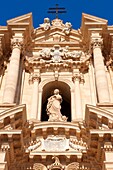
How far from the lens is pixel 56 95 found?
51.4ft

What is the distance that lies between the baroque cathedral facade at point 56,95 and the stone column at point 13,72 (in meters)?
0.04

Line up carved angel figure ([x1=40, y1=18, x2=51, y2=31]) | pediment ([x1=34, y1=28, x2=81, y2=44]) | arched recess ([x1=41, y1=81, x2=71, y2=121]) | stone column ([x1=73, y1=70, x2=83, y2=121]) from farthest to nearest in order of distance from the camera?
carved angel figure ([x1=40, y1=18, x2=51, y2=31]) → pediment ([x1=34, y1=28, x2=81, y2=44]) → arched recess ([x1=41, y1=81, x2=71, y2=121]) → stone column ([x1=73, y1=70, x2=83, y2=121])

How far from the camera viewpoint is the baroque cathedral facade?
11898 millimetres

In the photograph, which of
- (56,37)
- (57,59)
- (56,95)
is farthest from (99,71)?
(56,37)

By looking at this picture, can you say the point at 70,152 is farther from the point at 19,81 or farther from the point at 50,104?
the point at 19,81

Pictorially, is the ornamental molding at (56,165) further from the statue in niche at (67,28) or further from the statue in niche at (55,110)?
the statue in niche at (67,28)

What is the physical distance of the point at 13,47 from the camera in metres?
17.7

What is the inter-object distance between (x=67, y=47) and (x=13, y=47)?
315cm

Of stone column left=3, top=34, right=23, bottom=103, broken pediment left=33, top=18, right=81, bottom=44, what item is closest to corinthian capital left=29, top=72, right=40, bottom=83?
stone column left=3, top=34, right=23, bottom=103

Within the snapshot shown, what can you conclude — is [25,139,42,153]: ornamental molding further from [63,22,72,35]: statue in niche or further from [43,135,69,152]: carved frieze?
[63,22,72,35]: statue in niche

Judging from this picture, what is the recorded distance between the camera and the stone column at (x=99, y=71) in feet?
46.2

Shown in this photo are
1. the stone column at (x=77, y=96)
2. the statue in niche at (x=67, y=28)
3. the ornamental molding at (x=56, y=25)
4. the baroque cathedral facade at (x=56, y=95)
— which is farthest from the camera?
the ornamental molding at (x=56, y=25)

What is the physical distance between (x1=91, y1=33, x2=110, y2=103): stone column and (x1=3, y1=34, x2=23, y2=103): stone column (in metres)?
3.39

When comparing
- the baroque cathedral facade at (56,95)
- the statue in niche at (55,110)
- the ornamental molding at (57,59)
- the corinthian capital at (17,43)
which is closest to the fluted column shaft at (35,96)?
the baroque cathedral facade at (56,95)
